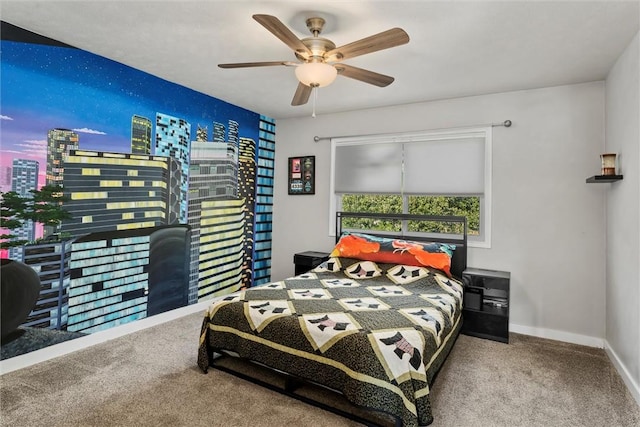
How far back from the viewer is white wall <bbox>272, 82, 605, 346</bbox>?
11.0ft

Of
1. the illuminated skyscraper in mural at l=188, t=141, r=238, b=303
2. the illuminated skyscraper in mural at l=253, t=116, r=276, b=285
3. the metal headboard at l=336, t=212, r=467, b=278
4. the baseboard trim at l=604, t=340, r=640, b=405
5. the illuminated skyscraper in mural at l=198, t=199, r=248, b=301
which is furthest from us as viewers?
the illuminated skyscraper in mural at l=253, t=116, r=276, b=285

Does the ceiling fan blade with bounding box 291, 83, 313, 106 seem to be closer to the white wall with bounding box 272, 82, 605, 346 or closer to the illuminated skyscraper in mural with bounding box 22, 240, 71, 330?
the white wall with bounding box 272, 82, 605, 346

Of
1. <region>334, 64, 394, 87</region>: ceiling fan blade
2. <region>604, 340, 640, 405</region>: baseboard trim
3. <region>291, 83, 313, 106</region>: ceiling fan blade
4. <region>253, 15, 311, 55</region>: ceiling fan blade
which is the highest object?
<region>253, 15, 311, 55</region>: ceiling fan blade

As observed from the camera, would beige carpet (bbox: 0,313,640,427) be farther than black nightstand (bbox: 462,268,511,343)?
No

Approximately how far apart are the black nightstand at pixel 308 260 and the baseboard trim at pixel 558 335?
218 centimetres

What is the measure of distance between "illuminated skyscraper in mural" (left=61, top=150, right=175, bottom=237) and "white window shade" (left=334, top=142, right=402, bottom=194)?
2.08 m

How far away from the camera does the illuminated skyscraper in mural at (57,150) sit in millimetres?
2805

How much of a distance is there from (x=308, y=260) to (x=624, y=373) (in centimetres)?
305

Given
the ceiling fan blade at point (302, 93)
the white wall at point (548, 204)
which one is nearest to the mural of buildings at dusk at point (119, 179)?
the ceiling fan blade at point (302, 93)

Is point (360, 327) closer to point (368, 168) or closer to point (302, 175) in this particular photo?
point (368, 168)

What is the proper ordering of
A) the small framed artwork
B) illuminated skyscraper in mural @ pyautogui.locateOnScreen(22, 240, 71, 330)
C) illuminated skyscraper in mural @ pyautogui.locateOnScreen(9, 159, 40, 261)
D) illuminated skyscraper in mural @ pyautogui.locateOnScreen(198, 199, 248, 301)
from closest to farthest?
illuminated skyscraper in mural @ pyautogui.locateOnScreen(9, 159, 40, 261) < illuminated skyscraper in mural @ pyautogui.locateOnScreen(22, 240, 71, 330) < illuminated skyscraper in mural @ pyautogui.locateOnScreen(198, 199, 248, 301) < the small framed artwork

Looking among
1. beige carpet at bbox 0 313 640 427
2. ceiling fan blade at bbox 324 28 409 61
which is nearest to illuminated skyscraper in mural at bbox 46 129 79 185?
beige carpet at bbox 0 313 640 427

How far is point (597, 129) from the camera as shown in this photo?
11.0 ft

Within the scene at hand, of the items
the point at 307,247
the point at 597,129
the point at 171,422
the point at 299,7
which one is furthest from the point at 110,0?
the point at 597,129
